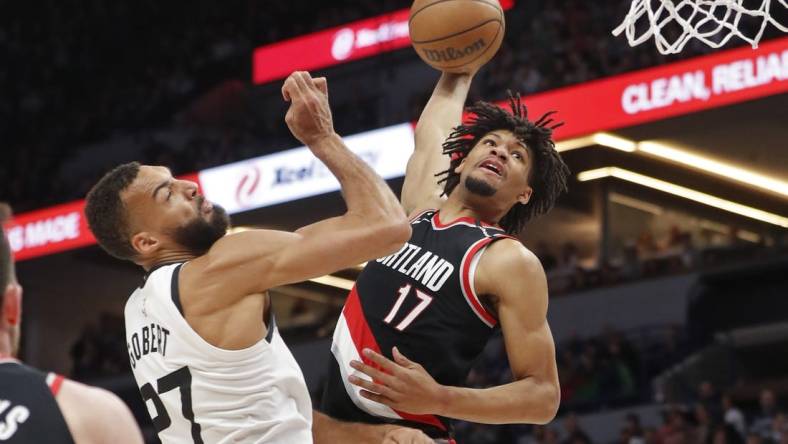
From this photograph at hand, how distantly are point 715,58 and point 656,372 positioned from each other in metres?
3.28

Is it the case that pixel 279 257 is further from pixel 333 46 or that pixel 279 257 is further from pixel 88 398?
pixel 333 46

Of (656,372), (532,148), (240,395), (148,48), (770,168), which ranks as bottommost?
(656,372)

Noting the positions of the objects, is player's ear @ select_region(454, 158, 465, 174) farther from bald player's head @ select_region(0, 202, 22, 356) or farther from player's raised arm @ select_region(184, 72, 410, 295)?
bald player's head @ select_region(0, 202, 22, 356)

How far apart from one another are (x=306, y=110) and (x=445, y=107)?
137 centimetres

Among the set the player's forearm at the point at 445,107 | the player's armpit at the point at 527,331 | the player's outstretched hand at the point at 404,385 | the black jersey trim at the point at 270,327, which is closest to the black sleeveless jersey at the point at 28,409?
the black jersey trim at the point at 270,327

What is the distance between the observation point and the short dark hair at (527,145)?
459 centimetres

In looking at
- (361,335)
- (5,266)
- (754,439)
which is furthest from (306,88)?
(754,439)

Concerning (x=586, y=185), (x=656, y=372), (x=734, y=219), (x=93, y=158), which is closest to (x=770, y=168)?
(x=734, y=219)

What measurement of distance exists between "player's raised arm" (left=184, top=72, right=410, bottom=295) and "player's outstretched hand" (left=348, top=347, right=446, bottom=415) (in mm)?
338

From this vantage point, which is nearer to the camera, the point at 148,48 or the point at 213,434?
the point at 213,434

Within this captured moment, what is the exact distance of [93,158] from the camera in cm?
1870

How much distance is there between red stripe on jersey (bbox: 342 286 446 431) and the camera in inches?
165

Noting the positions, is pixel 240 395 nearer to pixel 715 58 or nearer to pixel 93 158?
pixel 715 58

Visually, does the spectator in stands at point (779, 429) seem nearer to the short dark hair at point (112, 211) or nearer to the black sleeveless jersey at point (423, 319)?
the black sleeveless jersey at point (423, 319)
